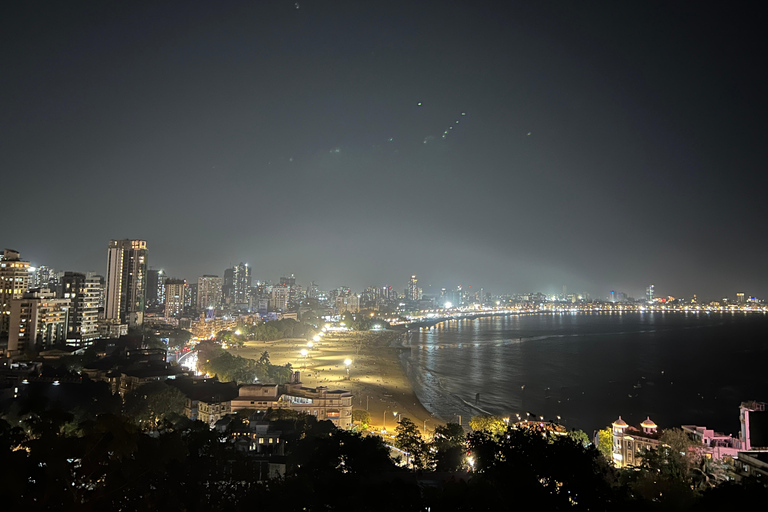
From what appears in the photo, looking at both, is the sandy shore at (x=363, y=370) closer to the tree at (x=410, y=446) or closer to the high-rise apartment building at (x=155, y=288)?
the tree at (x=410, y=446)

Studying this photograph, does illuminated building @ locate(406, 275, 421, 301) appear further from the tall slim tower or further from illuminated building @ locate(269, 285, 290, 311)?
the tall slim tower

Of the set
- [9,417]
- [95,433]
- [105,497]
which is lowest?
[9,417]

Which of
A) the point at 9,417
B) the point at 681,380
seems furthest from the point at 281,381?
the point at 681,380

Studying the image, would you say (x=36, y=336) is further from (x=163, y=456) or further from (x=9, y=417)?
(x=163, y=456)

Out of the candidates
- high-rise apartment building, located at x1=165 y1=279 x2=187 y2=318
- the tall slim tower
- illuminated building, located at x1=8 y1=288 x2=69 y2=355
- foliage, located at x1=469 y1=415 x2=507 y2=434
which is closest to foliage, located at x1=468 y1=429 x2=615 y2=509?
foliage, located at x1=469 y1=415 x2=507 y2=434

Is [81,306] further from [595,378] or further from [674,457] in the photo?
[674,457]

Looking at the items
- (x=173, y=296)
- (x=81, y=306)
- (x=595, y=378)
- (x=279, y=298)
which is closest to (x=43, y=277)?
(x=173, y=296)

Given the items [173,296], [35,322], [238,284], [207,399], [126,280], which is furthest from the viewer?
[238,284]
